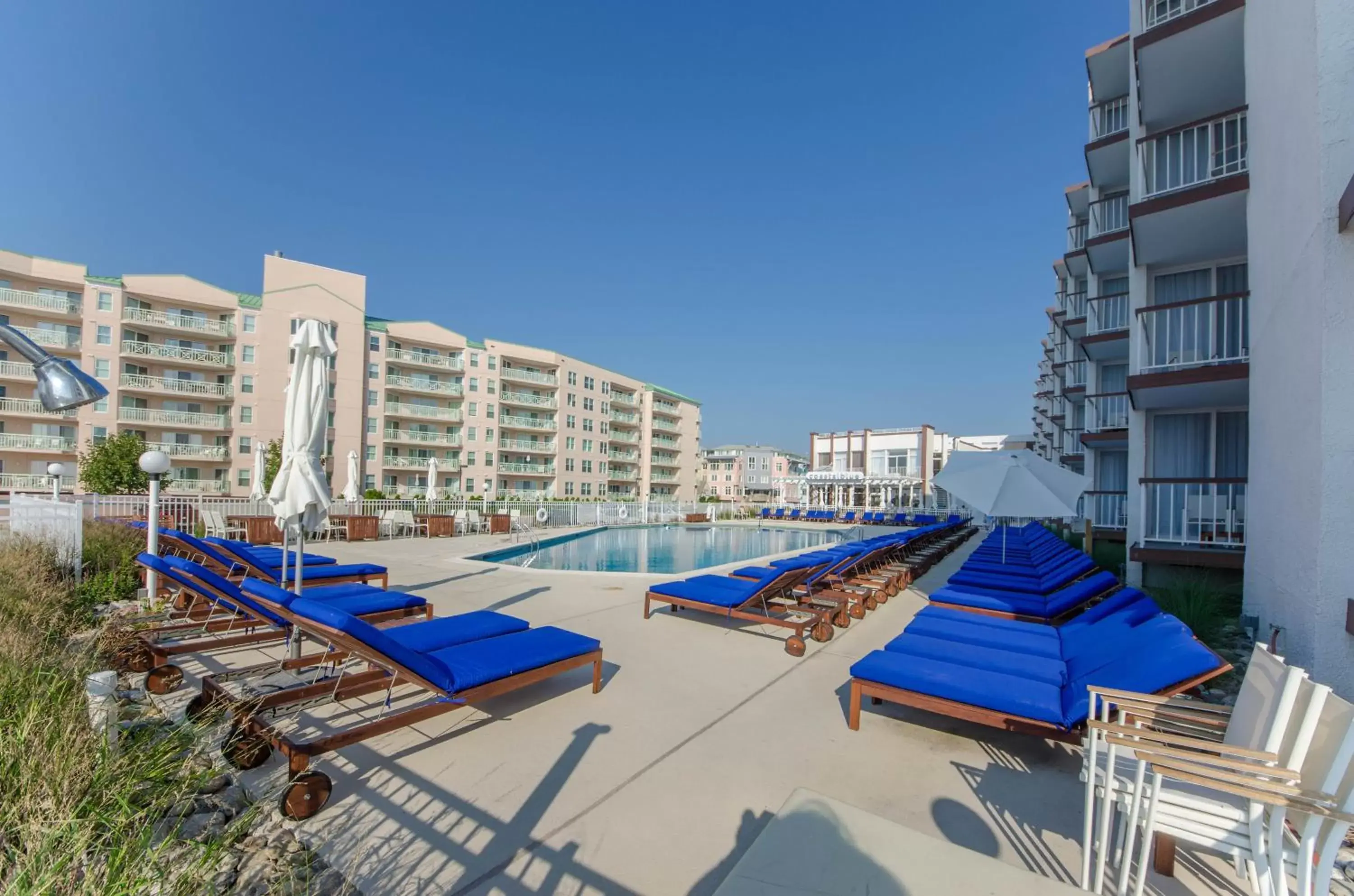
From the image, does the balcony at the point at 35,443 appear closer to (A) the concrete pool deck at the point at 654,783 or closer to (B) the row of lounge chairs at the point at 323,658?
(B) the row of lounge chairs at the point at 323,658

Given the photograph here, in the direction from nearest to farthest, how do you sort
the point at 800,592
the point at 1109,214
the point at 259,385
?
the point at 800,592, the point at 1109,214, the point at 259,385

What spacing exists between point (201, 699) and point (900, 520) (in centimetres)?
3199

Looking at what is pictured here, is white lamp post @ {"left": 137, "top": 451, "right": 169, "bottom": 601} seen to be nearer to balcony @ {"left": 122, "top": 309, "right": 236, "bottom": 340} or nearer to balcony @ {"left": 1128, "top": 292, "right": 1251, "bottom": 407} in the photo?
balcony @ {"left": 1128, "top": 292, "right": 1251, "bottom": 407}

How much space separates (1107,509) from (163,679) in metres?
18.0

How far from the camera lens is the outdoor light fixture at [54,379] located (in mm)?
4516

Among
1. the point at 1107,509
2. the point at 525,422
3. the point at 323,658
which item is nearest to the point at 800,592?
the point at 323,658

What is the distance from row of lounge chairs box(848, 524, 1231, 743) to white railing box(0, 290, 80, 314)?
46.1 m

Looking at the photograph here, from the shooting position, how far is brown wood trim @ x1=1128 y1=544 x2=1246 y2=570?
8047 mm

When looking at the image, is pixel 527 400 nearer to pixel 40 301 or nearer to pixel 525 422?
pixel 525 422

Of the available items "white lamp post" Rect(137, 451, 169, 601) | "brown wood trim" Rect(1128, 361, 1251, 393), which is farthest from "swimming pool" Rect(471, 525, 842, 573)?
"brown wood trim" Rect(1128, 361, 1251, 393)

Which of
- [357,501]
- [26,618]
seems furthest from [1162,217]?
[357,501]

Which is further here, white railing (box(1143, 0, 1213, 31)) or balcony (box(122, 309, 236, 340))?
balcony (box(122, 309, 236, 340))

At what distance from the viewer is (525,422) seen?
50.8 meters

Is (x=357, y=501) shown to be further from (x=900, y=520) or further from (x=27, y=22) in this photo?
(x=900, y=520)
